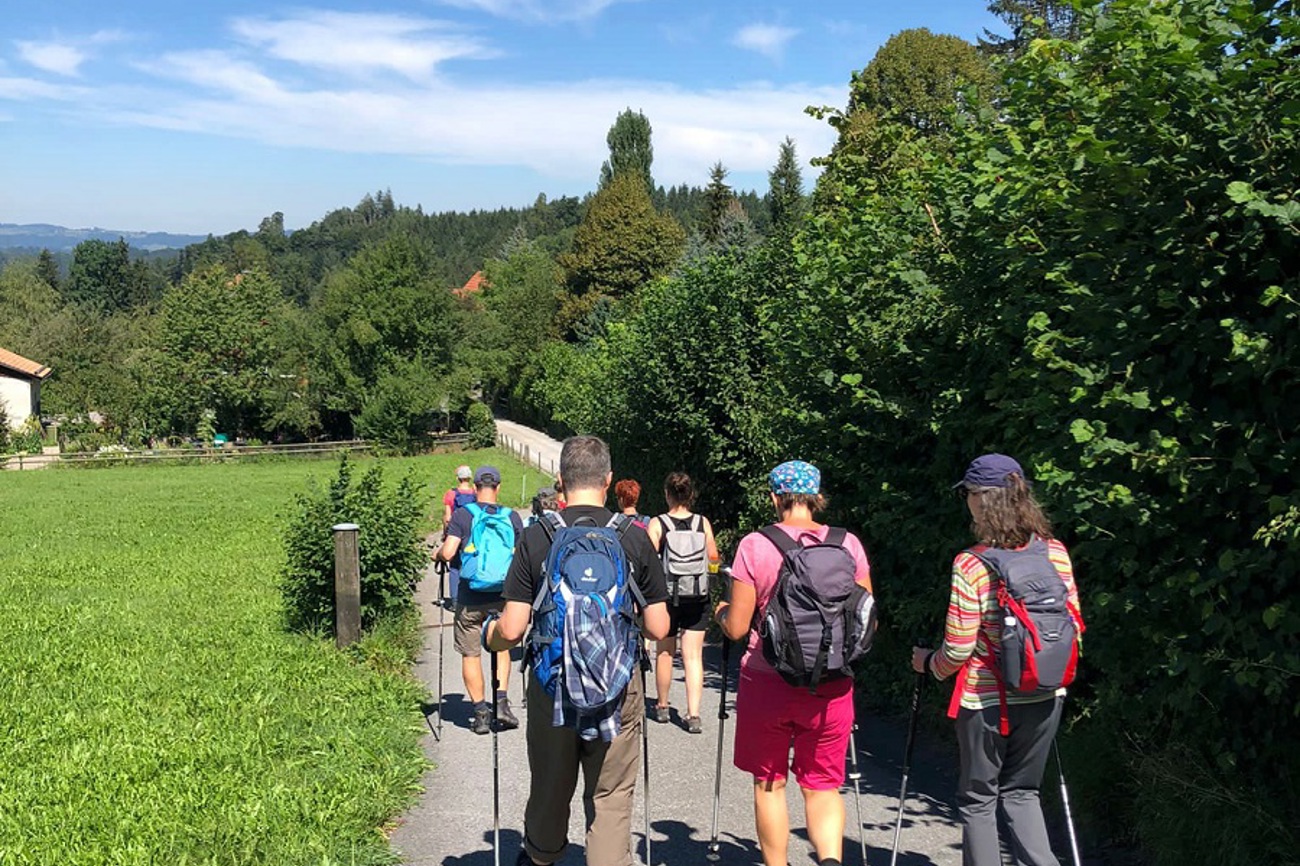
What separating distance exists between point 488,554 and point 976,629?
427cm

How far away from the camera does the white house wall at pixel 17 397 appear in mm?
67500

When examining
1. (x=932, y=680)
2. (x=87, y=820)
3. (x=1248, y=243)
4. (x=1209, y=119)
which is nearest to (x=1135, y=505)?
(x=1248, y=243)

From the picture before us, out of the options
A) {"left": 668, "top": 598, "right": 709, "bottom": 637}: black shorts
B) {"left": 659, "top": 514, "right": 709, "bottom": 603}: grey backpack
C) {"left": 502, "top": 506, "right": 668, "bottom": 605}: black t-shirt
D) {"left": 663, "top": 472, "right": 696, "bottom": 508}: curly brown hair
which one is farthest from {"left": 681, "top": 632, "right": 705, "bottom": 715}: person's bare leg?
{"left": 502, "top": 506, "right": 668, "bottom": 605}: black t-shirt

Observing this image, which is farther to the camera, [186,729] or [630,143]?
[630,143]

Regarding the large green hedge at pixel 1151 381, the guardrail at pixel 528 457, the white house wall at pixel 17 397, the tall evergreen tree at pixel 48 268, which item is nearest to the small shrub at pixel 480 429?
the guardrail at pixel 528 457

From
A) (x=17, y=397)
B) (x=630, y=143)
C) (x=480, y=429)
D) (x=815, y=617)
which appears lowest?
(x=480, y=429)

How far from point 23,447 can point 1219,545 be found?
215 ft

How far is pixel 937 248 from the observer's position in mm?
8055

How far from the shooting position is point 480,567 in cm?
820

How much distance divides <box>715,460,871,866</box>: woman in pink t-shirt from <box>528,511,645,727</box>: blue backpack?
57 centimetres

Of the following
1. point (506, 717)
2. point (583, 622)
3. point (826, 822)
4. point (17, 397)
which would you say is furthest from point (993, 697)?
point (17, 397)

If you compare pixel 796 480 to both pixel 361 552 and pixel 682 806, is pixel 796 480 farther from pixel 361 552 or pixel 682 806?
pixel 361 552

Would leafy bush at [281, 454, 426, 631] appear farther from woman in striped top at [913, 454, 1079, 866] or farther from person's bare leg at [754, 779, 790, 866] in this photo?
woman in striped top at [913, 454, 1079, 866]

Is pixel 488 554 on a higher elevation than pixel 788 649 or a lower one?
lower
